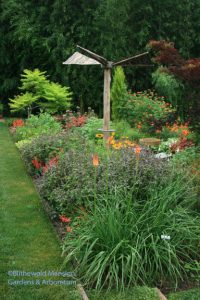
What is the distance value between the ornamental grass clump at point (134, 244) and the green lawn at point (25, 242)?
252 mm

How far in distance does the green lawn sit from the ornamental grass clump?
0.83 ft

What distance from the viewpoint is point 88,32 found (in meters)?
13.8

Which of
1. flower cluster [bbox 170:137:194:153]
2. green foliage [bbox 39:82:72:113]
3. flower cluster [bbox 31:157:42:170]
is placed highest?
green foliage [bbox 39:82:72:113]

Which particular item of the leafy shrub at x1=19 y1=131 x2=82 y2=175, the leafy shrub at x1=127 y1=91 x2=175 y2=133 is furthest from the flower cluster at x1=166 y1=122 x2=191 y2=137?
the leafy shrub at x1=19 y1=131 x2=82 y2=175

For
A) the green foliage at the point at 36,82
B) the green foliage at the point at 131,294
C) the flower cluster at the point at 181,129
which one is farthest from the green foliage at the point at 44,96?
the green foliage at the point at 131,294

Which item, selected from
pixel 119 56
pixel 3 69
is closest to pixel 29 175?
pixel 119 56

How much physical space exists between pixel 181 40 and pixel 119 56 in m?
2.54

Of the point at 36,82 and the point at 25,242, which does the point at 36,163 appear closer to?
the point at 25,242

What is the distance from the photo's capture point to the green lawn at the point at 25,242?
3.49 m

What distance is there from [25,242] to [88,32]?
1051 cm

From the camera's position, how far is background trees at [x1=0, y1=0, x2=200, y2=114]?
44.6ft

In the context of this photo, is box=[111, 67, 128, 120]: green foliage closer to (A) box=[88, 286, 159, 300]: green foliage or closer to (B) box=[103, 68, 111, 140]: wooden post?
(B) box=[103, 68, 111, 140]: wooden post

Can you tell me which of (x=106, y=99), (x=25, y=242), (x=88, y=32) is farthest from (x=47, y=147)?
(x=88, y=32)

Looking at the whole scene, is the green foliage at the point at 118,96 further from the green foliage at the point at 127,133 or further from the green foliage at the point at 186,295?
the green foliage at the point at 186,295
